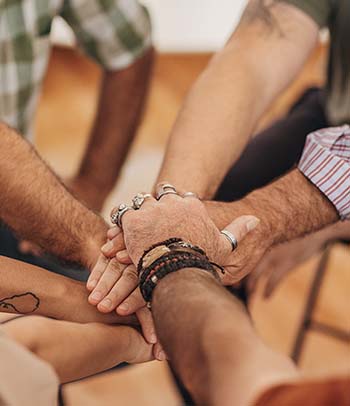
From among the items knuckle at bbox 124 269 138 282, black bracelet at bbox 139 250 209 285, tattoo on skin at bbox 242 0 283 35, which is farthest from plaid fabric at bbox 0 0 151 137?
black bracelet at bbox 139 250 209 285

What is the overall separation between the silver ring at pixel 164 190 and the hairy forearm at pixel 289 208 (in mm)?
82

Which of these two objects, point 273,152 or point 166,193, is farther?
point 273,152

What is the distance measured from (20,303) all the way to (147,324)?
154 millimetres

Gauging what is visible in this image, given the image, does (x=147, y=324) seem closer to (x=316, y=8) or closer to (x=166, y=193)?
(x=166, y=193)

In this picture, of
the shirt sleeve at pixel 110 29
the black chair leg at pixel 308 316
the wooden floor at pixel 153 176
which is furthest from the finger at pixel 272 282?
the shirt sleeve at pixel 110 29

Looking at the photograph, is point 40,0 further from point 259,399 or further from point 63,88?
point 63,88

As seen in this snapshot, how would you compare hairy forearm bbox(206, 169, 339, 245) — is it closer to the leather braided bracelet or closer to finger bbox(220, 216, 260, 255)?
finger bbox(220, 216, 260, 255)

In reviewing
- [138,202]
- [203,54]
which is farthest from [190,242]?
[203,54]

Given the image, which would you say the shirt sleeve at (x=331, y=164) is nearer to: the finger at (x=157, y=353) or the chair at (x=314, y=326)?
the finger at (x=157, y=353)

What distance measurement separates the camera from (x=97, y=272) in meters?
0.97

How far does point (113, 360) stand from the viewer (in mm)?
901

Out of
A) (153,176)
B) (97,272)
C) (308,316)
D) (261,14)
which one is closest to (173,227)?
(97,272)

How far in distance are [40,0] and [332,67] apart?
0.59 m

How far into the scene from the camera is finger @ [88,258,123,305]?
3.07 ft
